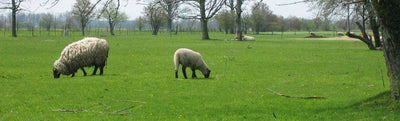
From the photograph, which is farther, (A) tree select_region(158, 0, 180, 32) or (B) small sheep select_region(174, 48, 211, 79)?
(B) small sheep select_region(174, 48, 211, 79)

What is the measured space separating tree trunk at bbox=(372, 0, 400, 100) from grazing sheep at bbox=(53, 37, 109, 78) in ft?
38.0

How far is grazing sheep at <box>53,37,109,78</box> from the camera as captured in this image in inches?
633

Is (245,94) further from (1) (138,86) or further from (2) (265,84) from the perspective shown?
(1) (138,86)

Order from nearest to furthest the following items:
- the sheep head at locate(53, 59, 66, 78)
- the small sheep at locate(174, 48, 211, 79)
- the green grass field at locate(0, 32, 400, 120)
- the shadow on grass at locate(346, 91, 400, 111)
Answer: the shadow on grass at locate(346, 91, 400, 111) → the green grass field at locate(0, 32, 400, 120) → the small sheep at locate(174, 48, 211, 79) → the sheep head at locate(53, 59, 66, 78)

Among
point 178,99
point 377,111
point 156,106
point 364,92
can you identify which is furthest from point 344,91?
point 156,106

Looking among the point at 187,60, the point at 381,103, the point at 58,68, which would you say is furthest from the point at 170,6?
the point at 381,103

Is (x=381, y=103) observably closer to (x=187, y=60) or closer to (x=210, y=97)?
(x=210, y=97)

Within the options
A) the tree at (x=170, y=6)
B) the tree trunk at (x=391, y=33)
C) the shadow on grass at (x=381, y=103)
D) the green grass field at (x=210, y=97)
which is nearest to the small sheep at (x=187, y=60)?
the green grass field at (x=210, y=97)

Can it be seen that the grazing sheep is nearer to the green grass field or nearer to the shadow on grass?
the green grass field

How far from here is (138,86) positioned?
42.9ft

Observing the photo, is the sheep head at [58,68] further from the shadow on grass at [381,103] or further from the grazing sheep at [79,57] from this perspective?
the shadow on grass at [381,103]

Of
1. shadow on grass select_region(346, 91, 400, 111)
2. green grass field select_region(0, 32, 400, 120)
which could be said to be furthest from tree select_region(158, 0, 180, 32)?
shadow on grass select_region(346, 91, 400, 111)

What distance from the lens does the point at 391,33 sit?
307 inches

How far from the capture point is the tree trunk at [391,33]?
7.64m
